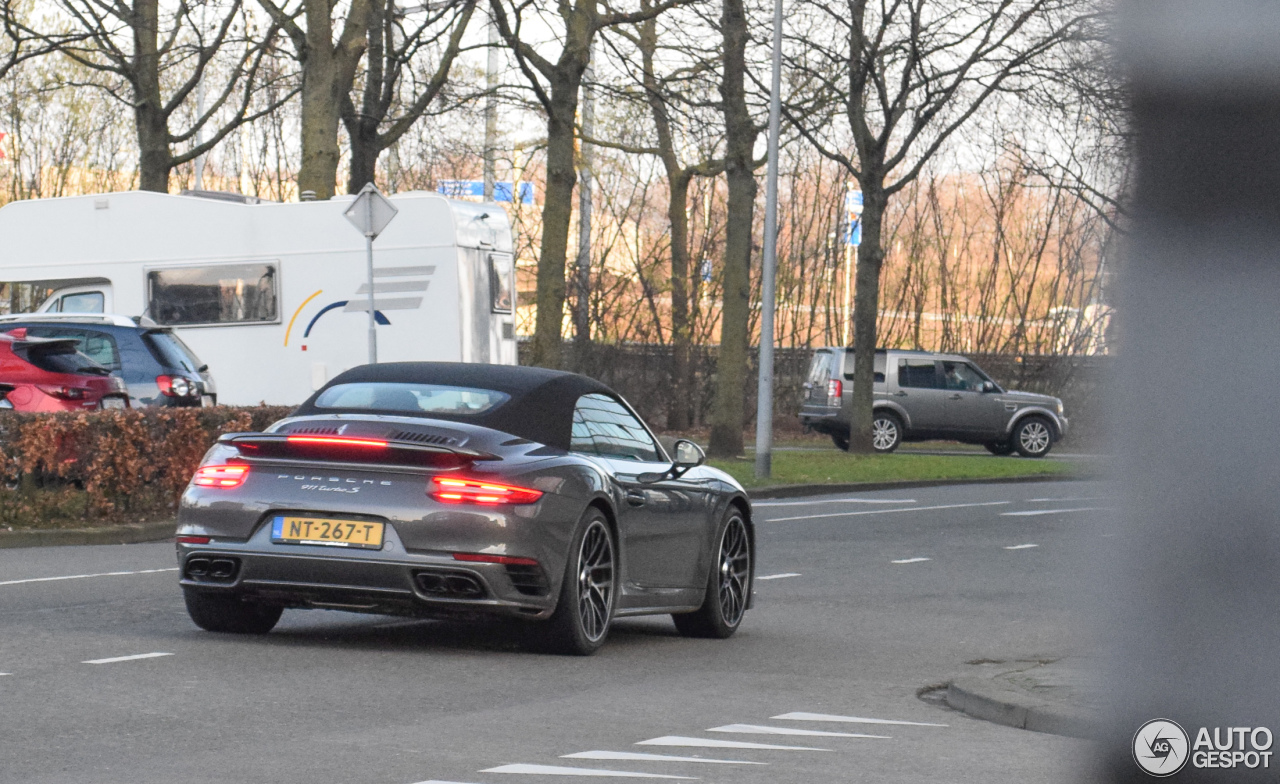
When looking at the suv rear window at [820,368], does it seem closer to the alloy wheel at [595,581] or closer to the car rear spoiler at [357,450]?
the alloy wheel at [595,581]

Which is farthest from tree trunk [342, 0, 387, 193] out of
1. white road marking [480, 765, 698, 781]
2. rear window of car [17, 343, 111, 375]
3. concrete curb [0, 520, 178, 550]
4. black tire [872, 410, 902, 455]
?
white road marking [480, 765, 698, 781]

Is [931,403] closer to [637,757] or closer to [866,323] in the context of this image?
[866,323]

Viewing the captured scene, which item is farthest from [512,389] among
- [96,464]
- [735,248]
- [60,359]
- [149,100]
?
[735,248]

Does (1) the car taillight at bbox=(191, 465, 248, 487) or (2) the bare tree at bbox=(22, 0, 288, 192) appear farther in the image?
(2) the bare tree at bbox=(22, 0, 288, 192)

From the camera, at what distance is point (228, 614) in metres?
9.16

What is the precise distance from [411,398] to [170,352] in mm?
12801

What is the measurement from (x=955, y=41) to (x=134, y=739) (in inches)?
1010

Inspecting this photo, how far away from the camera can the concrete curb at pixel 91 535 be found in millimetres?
14977

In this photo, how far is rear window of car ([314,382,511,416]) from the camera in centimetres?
906

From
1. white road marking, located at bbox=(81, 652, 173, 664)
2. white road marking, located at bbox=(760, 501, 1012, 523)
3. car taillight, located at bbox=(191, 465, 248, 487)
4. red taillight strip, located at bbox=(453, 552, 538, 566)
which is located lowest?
white road marking, located at bbox=(760, 501, 1012, 523)

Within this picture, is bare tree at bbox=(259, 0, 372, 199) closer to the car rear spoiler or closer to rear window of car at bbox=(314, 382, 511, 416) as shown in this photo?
rear window of car at bbox=(314, 382, 511, 416)

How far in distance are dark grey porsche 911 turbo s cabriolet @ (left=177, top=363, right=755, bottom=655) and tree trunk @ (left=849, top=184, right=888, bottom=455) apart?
74.8ft

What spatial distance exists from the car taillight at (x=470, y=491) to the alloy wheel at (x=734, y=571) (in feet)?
7.17

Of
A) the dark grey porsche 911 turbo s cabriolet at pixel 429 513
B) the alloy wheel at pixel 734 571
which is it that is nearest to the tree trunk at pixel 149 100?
the alloy wheel at pixel 734 571
